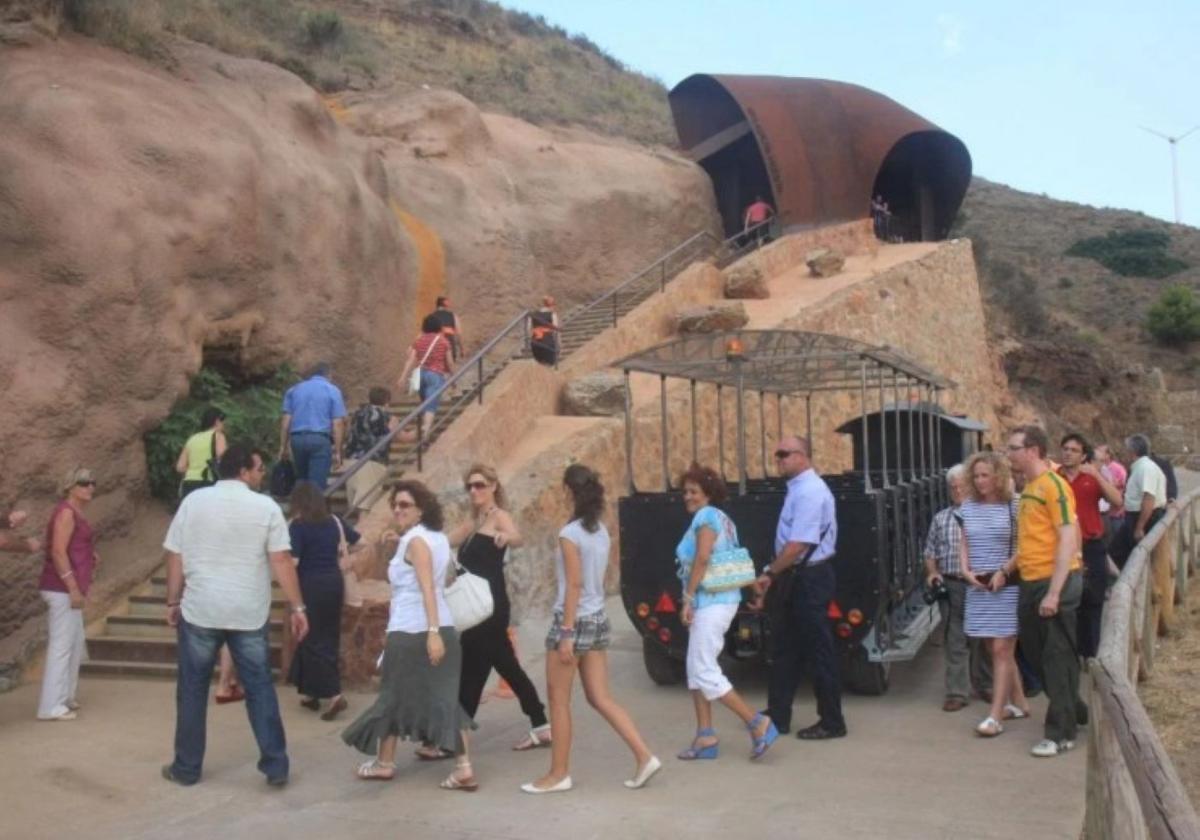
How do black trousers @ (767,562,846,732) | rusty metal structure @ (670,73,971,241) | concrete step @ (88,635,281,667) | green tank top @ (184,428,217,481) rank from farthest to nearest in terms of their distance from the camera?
rusty metal structure @ (670,73,971,241) < green tank top @ (184,428,217,481) < concrete step @ (88,635,281,667) < black trousers @ (767,562,846,732)

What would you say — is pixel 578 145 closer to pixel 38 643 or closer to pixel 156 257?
pixel 156 257

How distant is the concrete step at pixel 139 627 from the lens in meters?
9.68

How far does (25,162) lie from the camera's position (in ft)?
33.4

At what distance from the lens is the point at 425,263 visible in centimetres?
1680

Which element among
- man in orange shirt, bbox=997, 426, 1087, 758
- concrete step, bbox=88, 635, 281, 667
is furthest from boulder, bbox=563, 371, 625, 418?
man in orange shirt, bbox=997, 426, 1087, 758

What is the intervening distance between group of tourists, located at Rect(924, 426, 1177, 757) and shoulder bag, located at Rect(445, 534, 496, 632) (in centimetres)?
299

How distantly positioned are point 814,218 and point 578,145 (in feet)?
16.9

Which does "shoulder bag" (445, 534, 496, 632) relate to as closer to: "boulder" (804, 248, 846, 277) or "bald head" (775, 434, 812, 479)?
"bald head" (775, 434, 812, 479)

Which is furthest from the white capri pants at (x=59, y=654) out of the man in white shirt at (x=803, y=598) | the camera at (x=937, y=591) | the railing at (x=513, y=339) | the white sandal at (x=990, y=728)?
the white sandal at (x=990, y=728)

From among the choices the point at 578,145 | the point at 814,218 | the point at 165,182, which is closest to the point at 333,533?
the point at 165,182

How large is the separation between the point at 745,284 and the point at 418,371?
872cm

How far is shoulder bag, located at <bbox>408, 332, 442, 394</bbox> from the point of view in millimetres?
13234

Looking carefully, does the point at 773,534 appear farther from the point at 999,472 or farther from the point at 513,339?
the point at 513,339

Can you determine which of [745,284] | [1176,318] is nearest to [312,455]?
[745,284]
